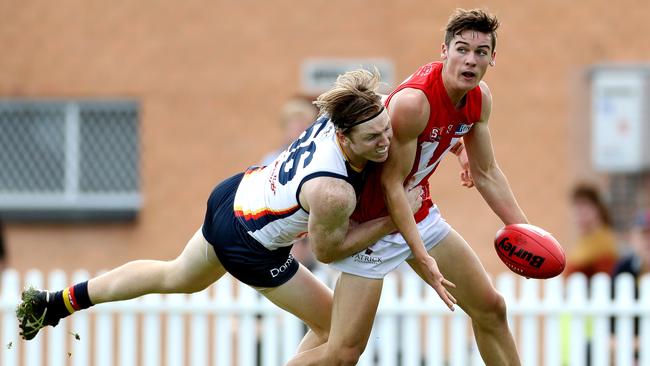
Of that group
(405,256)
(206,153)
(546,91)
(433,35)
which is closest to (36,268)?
(206,153)

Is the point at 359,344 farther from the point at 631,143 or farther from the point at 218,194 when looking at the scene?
the point at 631,143

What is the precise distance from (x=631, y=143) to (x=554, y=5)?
1.30 metres

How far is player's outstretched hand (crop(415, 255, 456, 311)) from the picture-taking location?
590 cm

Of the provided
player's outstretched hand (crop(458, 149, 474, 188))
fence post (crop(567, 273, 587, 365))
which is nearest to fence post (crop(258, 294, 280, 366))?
fence post (crop(567, 273, 587, 365))

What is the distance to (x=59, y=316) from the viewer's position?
680 centimetres

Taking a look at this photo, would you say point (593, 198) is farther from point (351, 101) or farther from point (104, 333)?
point (351, 101)

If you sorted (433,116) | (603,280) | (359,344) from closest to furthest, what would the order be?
(433,116) → (359,344) → (603,280)

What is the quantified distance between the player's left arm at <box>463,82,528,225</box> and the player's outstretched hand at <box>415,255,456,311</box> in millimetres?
634

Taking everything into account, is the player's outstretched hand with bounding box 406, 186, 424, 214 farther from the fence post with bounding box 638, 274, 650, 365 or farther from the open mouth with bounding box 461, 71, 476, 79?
the fence post with bounding box 638, 274, 650, 365

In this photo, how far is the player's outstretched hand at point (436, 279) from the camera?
5.90m

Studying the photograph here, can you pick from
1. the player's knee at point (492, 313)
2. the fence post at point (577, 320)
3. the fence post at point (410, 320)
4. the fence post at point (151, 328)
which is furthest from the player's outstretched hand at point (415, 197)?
the fence post at point (151, 328)

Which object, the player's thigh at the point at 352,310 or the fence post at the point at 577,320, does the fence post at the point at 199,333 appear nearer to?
the fence post at the point at 577,320

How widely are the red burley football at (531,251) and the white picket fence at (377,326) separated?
96.0 inches

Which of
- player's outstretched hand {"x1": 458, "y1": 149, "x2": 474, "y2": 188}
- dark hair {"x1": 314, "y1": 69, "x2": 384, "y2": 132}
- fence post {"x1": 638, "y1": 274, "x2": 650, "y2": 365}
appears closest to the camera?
dark hair {"x1": 314, "y1": 69, "x2": 384, "y2": 132}
